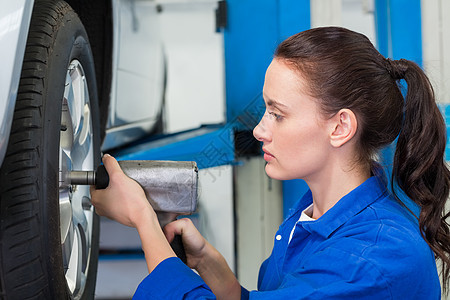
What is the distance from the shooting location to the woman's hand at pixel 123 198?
102 cm

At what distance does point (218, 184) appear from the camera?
2871 mm

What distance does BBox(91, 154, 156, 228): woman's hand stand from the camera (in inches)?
40.3

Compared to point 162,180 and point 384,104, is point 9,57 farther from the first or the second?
point 384,104

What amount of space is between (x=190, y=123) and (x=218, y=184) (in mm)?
898

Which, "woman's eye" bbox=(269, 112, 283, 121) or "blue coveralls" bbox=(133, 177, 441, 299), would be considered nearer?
"blue coveralls" bbox=(133, 177, 441, 299)

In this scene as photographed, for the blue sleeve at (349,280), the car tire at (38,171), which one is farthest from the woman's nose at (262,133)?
the car tire at (38,171)

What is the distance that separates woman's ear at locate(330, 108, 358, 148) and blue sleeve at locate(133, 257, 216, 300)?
365mm

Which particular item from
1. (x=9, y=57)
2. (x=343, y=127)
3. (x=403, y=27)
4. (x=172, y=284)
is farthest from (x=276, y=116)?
(x=403, y=27)

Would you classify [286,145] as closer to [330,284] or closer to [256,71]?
[330,284]

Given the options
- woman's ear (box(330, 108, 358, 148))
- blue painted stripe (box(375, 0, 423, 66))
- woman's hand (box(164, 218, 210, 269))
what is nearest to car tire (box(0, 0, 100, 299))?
woman's hand (box(164, 218, 210, 269))

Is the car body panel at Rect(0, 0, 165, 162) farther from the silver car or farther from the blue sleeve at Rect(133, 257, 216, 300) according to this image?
the blue sleeve at Rect(133, 257, 216, 300)

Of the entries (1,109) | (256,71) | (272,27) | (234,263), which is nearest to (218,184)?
(234,263)

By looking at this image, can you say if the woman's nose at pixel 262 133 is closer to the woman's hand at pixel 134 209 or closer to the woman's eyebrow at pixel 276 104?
the woman's eyebrow at pixel 276 104

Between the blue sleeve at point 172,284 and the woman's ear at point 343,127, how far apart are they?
36 cm
